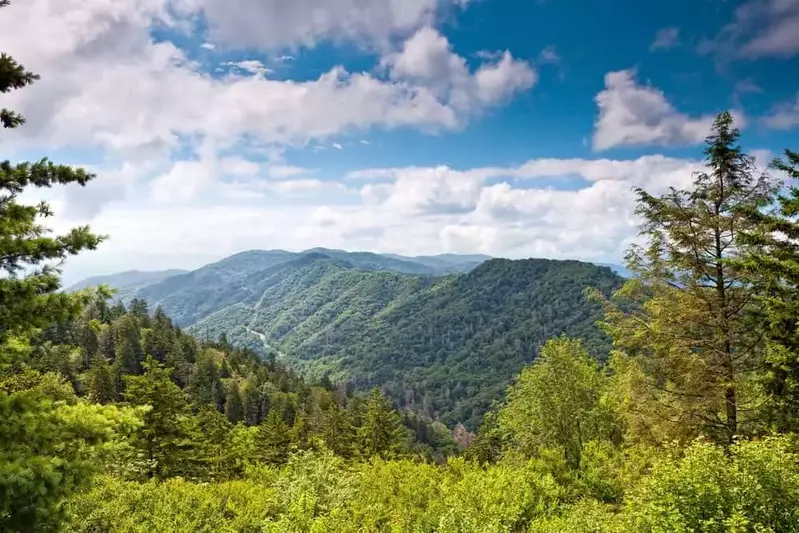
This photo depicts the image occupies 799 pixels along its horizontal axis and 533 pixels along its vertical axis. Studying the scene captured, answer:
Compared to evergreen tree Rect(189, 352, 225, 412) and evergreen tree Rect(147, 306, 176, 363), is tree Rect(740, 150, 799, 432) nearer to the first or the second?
evergreen tree Rect(189, 352, 225, 412)

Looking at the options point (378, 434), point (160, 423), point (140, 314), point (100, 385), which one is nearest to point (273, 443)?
point (378, 434)

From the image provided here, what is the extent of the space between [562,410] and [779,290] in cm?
1890

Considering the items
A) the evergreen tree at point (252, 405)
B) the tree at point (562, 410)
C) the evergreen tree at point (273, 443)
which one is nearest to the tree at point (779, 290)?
the tree at point (562, 410)

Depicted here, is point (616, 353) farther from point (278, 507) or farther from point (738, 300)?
point (278, 507)

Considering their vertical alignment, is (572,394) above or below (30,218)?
below

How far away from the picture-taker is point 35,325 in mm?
9227

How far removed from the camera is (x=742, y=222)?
1622cm

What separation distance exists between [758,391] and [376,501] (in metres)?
14.3

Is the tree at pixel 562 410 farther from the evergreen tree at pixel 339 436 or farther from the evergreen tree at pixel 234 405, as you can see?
the evergreen tree at pixel 234 405

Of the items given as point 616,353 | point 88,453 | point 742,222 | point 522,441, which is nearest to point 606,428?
point 522,441

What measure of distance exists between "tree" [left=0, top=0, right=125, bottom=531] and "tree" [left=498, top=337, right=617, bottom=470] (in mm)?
27223

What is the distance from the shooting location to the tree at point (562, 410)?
1233 inches

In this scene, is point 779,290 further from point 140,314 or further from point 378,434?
point 140,314

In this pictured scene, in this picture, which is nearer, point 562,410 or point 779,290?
point 779,290
